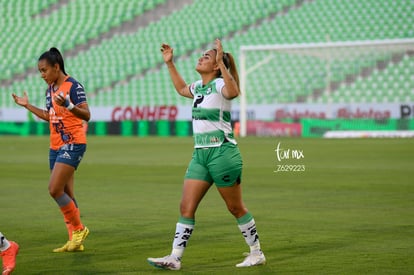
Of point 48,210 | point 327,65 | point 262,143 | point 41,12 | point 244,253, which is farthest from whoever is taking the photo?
point 41,12

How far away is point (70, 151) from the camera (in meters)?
10.2

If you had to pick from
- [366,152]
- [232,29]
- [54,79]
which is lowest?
[366,152]

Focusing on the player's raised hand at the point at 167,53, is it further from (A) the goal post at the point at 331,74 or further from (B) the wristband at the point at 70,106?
(A) the goal post at the point at 331,74

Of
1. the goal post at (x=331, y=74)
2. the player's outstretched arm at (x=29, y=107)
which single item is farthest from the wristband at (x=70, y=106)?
the goal post at (x=331, y=74)

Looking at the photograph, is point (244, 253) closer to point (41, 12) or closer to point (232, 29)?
point (232, 29)

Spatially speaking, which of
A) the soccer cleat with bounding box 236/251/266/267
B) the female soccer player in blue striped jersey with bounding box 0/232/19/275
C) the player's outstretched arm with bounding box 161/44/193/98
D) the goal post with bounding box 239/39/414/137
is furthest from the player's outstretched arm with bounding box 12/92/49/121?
the goal post with bounding box 239/39/414/137

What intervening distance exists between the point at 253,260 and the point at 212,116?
1.45 meters

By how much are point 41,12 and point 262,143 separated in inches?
991

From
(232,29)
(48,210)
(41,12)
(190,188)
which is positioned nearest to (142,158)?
(48,210)

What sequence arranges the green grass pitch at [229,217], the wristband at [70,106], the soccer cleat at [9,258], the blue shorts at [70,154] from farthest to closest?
the blue shorts at [70,154]
the wristband at [70,106]
the green grass pitch at [229,217]
the soccer cleat at [9,258]

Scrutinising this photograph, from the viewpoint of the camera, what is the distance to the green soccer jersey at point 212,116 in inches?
346

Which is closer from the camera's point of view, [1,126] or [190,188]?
[190,188]

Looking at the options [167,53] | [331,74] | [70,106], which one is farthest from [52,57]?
[331,74]

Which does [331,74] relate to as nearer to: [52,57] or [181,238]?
[52,57]
